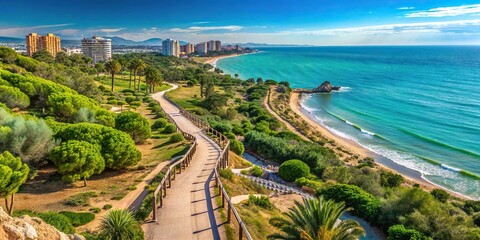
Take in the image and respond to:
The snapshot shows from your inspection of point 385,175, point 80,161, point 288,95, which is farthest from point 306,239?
point 288,95

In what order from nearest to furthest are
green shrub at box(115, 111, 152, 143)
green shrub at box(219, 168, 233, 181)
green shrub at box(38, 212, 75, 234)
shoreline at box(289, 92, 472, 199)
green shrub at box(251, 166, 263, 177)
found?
green shrub at box(38, 212, 75, 234) < green shrub at box(219, 168, 233, 181) < green shrub at box(251, 166, 263, 177) < green shrub at box(115, 111, 152, 143) < shoreline at box(289, 92, 472, 199)

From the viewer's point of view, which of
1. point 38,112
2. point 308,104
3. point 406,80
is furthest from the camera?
point 406,80

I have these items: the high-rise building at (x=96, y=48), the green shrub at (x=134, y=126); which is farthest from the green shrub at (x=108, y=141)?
the high-rise building at (x=96, y=48)

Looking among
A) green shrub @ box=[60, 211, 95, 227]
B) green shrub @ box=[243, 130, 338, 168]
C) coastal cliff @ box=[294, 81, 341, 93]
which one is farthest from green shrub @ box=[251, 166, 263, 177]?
coastal cliff @ box=[294, 81, 341, 93]

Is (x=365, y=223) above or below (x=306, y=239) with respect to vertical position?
below

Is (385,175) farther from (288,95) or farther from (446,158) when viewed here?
(288,95)

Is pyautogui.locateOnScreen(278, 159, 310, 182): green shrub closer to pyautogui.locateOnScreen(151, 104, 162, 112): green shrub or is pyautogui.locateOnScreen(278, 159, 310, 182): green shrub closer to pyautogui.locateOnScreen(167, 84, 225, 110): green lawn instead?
pyautogui.locateOnScreen(151, 104, 162, 112): green shrub

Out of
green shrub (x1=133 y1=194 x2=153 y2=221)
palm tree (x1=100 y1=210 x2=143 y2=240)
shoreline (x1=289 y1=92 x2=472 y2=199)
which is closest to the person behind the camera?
palm tree (x1=100 y1=210 x2=143 y2=240)

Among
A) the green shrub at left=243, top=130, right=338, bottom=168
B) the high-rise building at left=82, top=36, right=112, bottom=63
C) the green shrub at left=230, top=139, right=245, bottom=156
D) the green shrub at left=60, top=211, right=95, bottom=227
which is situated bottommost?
the green shrub at left=243, top=130, right=338, bottom=168
